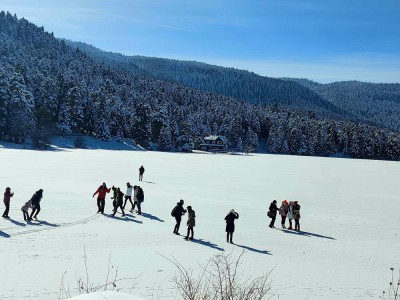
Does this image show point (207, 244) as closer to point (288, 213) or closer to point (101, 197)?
point (288, 213)

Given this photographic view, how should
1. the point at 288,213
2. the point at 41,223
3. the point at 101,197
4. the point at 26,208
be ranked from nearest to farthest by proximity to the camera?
the point at 41,223
the point at 26,208
the point at 288,213
the point at 101,197

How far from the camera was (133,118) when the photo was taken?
83125 mm

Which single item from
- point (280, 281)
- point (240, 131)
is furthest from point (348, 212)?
point (240, 131)

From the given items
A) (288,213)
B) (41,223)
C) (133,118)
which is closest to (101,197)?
(41,223)

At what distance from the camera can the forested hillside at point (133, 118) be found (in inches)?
2530

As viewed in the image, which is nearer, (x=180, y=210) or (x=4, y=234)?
(x=4, y=234)

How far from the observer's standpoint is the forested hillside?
64.2 m

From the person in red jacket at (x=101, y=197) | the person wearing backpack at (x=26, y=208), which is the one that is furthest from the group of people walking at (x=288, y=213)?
the person wearing backpack at (x=26, y=208)

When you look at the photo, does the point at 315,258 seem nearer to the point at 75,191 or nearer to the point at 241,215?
the point at 241,215

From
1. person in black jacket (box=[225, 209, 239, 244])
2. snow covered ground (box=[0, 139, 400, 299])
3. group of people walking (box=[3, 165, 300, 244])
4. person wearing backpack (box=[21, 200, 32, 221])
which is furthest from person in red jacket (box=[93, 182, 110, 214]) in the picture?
person in black jacket (box=[225, 209, 239, 244])

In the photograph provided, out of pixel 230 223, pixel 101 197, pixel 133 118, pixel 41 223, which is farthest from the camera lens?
pixel 133 118

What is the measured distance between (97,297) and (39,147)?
6221 centimetres

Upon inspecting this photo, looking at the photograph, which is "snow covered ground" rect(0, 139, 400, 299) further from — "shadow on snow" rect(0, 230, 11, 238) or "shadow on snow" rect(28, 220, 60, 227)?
"shadow on snow" rect(28, 220, 60, 227)

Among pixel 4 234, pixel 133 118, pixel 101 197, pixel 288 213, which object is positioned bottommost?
pixel 4 234
